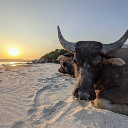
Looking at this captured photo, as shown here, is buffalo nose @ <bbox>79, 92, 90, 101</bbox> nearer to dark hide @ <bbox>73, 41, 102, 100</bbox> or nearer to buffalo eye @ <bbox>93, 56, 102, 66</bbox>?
dark hide @ <bbox>73, 41, 102, 100</bbox>

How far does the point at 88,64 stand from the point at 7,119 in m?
2.10

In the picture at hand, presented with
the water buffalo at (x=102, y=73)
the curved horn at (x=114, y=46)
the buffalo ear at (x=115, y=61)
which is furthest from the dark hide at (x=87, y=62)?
the buffalo ear at (x=115, y=61)

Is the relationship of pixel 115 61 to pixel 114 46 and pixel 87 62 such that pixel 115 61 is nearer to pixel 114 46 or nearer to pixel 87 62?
pixel 114 46

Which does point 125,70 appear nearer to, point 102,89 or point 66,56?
point 102,89

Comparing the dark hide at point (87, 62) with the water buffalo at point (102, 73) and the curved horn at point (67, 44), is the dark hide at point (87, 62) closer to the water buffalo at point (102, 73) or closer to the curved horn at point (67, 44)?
the water buffalo at point (102, 73)

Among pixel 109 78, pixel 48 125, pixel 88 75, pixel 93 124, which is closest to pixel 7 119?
pixel 48 125

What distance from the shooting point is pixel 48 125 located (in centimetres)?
181

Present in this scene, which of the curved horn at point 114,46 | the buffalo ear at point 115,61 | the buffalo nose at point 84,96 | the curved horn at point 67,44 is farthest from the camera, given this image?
the curved horn at point 67,44

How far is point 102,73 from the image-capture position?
2.71m

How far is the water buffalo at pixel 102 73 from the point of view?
2.26m

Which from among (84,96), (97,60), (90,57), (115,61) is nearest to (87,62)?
(90,57)

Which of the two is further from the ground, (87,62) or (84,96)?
(87,62)

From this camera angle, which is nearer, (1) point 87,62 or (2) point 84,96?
(2) point 84,96

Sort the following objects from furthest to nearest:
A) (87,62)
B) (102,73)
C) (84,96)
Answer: (102,73) → (87,62) → (84,96)
